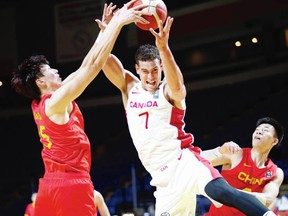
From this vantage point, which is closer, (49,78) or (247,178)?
(49,78)

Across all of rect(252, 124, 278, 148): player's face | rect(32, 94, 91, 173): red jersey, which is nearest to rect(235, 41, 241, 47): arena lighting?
rect(252, 124, 278, 148): player's face

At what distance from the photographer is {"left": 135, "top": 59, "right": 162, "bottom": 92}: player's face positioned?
14.6 feet

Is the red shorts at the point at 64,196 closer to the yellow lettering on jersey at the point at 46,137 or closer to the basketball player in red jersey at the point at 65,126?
the basketball player in red jersey at the point at 65,126

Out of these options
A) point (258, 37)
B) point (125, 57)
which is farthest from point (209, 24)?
point (125, 57)

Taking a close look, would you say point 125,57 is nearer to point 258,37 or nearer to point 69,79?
point 258,37

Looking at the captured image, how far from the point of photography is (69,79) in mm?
4062

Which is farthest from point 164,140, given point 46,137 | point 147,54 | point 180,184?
point 46,137

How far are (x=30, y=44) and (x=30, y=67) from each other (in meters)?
14.7

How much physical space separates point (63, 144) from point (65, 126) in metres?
0.15

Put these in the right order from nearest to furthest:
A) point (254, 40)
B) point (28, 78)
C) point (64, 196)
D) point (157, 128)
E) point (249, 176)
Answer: point (64, 196), point (28, 78), point (157, 128), point (249, 176), point (254, 40)

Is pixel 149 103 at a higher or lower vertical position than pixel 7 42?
lower

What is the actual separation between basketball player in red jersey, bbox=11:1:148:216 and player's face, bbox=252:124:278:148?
2.12m

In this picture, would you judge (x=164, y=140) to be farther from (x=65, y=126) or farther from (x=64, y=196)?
(x=64, y=196)

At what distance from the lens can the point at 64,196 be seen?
3.97 metres
